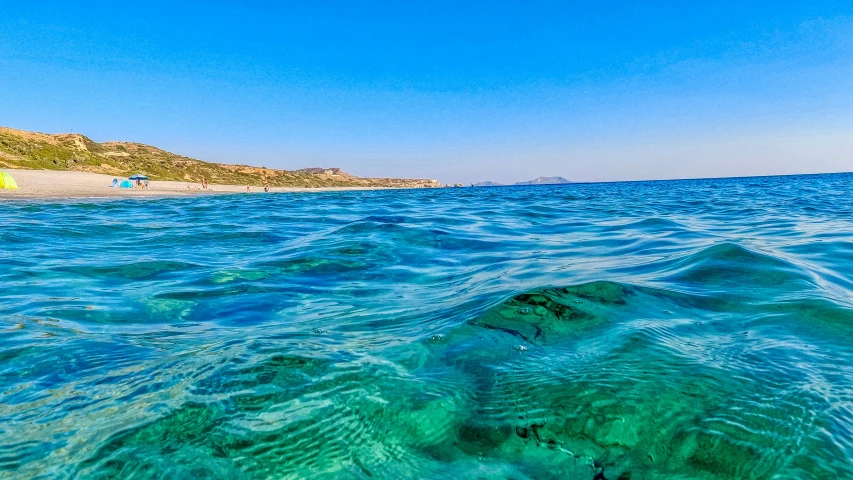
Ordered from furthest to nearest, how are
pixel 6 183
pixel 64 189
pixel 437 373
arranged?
pixel 64 189
pixel 6 183
pixel 437 373

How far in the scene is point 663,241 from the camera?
325 inches

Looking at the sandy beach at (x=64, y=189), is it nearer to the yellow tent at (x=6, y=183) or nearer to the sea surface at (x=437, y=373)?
the yellow tent at (x=6, y=183)

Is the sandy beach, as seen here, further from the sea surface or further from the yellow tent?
the sea surface

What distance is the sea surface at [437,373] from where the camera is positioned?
1.90 m

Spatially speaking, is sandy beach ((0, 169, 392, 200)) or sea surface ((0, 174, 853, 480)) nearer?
sea surface ((0, 174, 853, 480))

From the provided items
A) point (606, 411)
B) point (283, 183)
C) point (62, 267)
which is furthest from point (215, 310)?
point (283, 183)

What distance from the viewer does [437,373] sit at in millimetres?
2723

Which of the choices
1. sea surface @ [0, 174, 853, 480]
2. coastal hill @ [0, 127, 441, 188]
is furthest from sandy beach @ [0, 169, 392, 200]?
sea surface @ [0, 174, 853, 480]

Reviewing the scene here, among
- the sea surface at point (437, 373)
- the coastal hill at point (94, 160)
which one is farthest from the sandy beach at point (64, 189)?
the sea surface at point (437, 373)

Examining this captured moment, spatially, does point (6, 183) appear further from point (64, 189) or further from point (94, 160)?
point (94, 160)

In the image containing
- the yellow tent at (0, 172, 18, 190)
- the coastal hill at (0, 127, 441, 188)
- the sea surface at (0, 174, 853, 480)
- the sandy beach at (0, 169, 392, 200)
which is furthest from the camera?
the coastal hill at (0, 127, 441, 188)

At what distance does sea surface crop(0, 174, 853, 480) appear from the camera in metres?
1.90

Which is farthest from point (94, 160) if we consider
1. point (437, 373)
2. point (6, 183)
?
point (437, 373)

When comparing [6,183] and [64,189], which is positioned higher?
[6,183]
